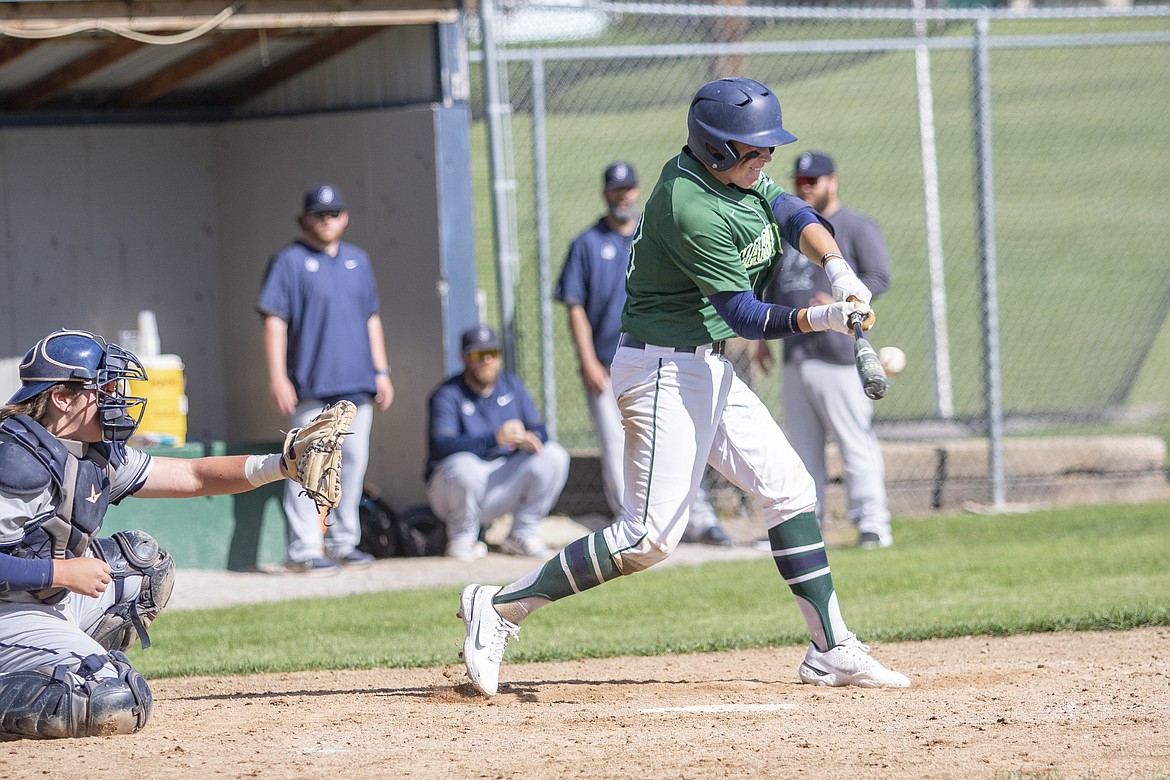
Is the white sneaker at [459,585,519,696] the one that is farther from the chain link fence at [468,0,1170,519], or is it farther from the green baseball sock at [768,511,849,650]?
the chain link fence at [468,0,1170,519]

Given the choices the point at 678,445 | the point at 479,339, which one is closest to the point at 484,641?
the point at 678,445

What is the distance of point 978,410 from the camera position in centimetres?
1444

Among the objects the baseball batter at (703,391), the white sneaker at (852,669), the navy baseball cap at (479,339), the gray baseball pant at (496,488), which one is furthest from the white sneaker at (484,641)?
the navy baseball cap at (479,339)

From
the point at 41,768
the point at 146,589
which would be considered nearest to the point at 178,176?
the point at 146,589

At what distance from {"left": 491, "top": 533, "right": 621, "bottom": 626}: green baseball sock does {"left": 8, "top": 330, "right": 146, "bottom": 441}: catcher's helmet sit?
1.34m

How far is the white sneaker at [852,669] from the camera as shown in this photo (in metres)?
4.84

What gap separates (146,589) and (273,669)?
3.61ft

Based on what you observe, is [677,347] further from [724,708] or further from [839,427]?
[839,427]

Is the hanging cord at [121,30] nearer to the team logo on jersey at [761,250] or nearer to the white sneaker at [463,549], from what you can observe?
the white sneaker at [463,549]

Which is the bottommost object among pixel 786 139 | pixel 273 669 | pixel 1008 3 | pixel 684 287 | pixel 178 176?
pixel 273 669

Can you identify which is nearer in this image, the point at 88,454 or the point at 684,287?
the point at 88,454

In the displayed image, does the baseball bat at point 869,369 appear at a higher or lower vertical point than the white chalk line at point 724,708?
higher

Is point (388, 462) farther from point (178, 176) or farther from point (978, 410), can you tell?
point (978, 410)

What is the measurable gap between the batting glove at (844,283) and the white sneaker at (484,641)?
1.45 metres
